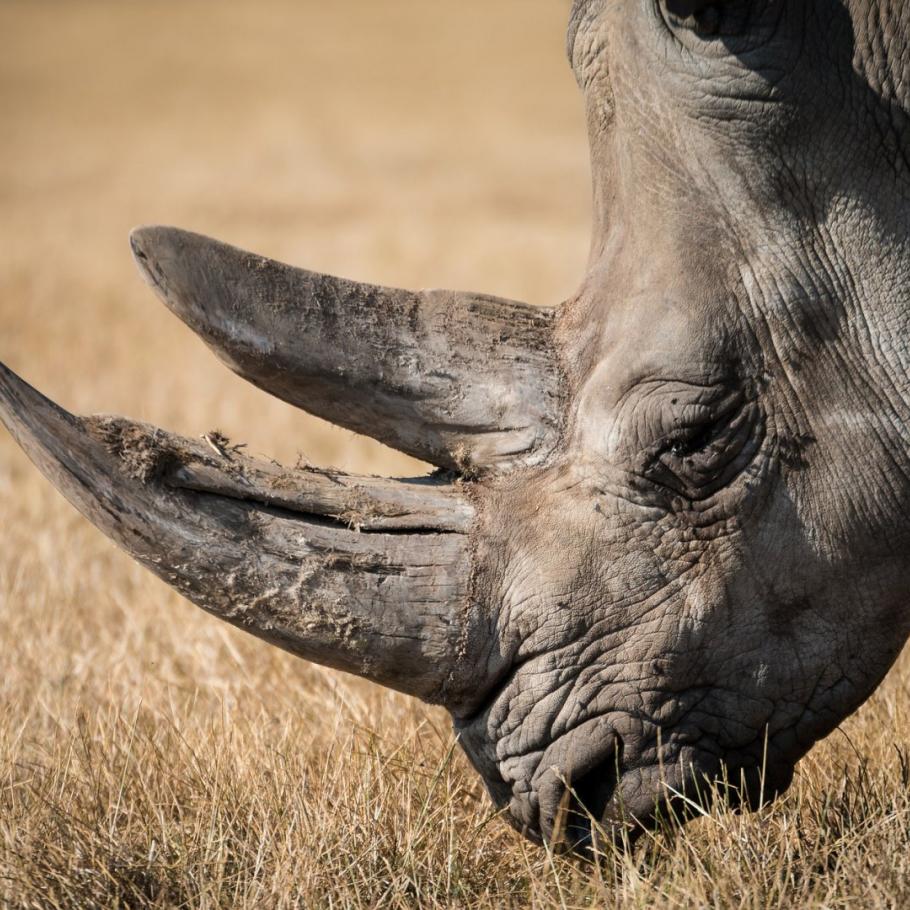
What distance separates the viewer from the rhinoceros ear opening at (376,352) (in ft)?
10.1

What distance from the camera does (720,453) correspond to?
3121 mm

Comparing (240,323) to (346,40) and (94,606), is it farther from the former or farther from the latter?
(346,40)

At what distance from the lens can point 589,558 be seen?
307 cm

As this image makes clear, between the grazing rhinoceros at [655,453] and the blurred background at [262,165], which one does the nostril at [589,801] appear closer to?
the grazing rhinoceros at [655,453]

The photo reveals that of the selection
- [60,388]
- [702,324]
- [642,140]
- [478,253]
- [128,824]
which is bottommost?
[60,388]

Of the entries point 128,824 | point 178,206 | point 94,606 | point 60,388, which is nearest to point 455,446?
point 128,824

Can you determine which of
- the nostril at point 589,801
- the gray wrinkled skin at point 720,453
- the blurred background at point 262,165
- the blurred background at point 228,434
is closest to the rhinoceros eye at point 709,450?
the gray wrinkled skin at point 720,453

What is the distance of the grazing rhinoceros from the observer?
3049 mm

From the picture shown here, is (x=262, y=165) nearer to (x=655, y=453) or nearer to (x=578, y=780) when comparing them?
(x=655, y=453)

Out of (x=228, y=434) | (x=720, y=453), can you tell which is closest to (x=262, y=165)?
(x=228, y=434)

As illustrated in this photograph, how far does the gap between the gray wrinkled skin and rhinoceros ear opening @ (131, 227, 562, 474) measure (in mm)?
119

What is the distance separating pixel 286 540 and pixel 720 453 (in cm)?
99

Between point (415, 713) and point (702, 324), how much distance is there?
5.60 ft

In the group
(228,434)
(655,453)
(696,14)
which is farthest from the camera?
(228,434)
